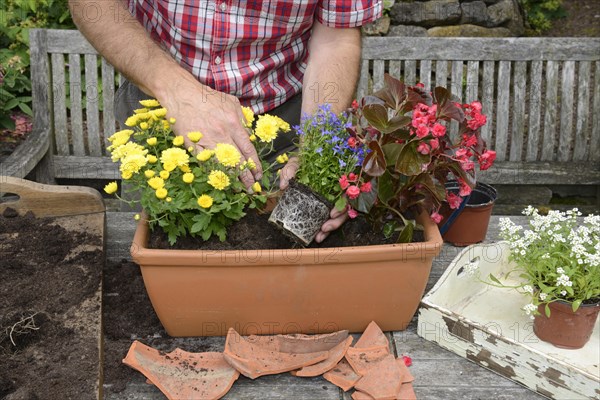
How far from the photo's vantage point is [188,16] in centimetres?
191

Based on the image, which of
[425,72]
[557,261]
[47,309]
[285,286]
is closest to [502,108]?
[425,72]

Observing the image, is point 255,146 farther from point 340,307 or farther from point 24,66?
point 24,66

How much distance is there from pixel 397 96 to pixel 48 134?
2.18 meters

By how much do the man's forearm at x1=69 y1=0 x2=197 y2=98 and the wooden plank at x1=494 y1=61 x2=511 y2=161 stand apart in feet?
6.41

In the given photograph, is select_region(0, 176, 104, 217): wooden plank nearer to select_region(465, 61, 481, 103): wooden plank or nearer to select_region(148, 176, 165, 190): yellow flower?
select_region(148, 176, 165, 190): yellow flower

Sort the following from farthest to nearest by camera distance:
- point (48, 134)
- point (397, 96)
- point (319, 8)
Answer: point (48, 134) < point (319, 8) < point (397, 96)

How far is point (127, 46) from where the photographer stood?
181 cm

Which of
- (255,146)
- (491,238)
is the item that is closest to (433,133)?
(255,146)

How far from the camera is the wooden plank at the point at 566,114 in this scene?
10.8 feet

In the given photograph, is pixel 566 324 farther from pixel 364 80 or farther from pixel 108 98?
pixel 108 98

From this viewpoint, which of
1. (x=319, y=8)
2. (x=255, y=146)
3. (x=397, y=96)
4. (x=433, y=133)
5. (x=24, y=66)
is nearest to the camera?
(x=433, y=133)

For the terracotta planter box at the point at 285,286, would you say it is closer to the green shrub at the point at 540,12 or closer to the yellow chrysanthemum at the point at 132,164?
the yellow chrysanthemum at the point at 132,164

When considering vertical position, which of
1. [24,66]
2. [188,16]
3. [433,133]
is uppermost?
[188,16]

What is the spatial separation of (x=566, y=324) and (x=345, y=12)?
3.48 feet
